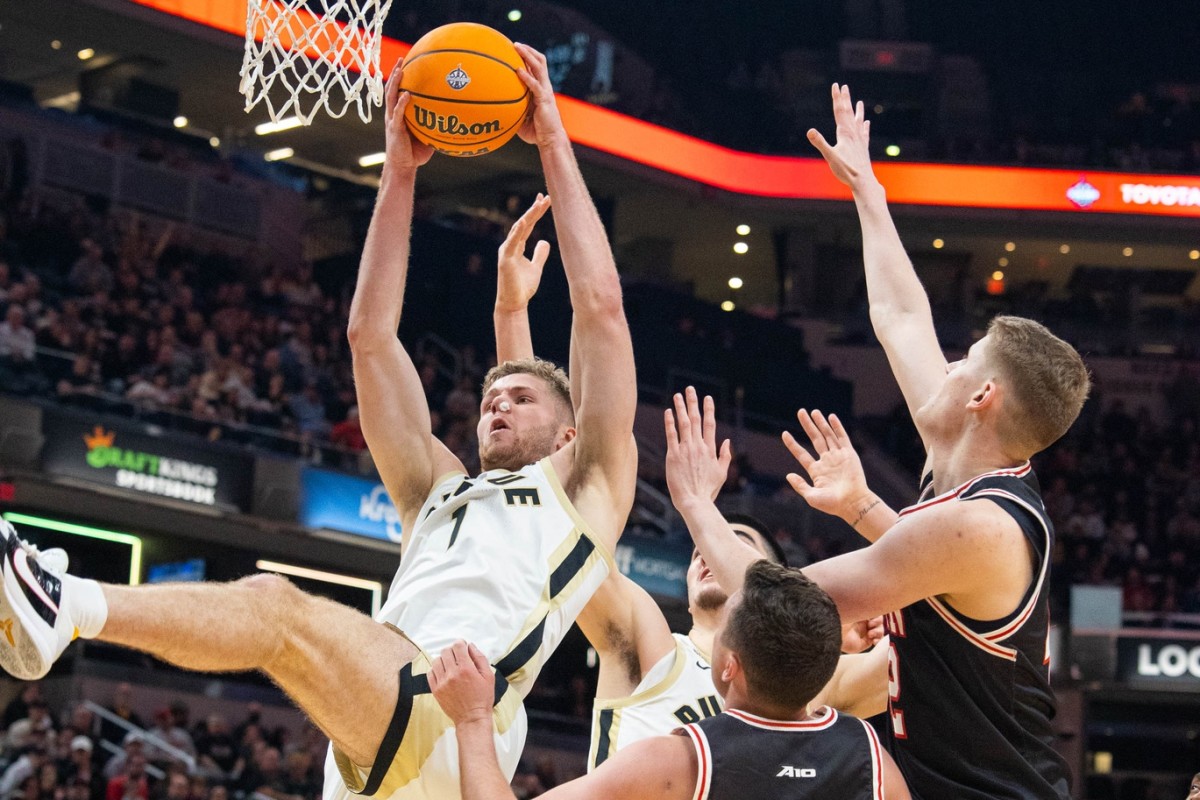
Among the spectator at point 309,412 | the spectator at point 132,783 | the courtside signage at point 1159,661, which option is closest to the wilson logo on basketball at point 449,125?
the spectator at point 132,783

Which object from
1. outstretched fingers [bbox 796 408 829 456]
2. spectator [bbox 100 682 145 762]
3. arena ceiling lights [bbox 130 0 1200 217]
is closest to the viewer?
outstretched fingers [bbox 796 408 829 456]

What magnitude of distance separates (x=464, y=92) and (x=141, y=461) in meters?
11.4

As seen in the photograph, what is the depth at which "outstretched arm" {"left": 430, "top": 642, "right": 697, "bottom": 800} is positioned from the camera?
3430 mm

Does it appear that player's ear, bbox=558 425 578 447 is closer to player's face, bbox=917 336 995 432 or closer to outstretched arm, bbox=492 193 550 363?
outstretched arm, bbox=492 193 550 363

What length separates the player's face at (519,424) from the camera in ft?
16.9

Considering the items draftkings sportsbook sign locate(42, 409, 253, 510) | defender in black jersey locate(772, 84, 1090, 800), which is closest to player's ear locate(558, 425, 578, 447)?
defender in black jersey locate(772, 84, 1090, 800)

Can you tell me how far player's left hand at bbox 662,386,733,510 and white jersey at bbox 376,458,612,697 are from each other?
0.39 meters

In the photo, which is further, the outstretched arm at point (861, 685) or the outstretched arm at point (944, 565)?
the outstretched arm at point (861, 685)

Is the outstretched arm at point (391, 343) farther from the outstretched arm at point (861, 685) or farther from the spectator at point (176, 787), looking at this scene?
the spectator at point (176, 787)

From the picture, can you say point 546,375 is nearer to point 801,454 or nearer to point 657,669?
point 801,454

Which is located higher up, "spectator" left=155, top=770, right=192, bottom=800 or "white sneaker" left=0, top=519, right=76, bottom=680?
"white sneaker" left=0, top=519, right=76, bottom=680

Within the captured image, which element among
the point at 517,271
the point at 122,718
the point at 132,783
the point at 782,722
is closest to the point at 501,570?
the point at 782,722

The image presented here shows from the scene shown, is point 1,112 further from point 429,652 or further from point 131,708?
point 429,652

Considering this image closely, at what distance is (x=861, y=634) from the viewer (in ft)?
17.4
